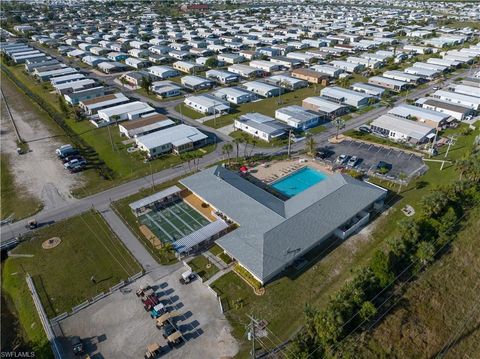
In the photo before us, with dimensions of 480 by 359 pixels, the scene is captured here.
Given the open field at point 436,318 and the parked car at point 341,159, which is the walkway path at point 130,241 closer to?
the open field at point 436,318

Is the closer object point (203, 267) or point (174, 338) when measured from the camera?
point (174, 338)

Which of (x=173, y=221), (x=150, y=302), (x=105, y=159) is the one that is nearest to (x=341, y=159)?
(x=173, y=221)

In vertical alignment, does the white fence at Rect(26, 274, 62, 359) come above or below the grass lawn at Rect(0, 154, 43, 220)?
below

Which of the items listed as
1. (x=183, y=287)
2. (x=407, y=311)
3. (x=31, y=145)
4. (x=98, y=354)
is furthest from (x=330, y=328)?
(x=31, y=145)

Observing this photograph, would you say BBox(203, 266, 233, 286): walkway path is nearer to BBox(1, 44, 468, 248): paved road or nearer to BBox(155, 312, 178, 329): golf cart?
BBox(155, 312, 178, 329): golf cart

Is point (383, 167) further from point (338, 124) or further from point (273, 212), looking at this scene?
point (273, 212)

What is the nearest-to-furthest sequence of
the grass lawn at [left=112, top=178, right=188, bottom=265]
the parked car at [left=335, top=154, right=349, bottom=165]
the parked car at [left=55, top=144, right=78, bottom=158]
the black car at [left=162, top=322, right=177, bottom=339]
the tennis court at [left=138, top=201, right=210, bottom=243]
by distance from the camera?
the black car at [left=162, top=322, right=177, bottom=339], the grass lawn at [left=112, top=178, right=188, bottom=265], the tennis court at [left=138, top=201, right=210, bottom=243], the parked car at [left=335, top=154, right=349, bottom=165], the parked car at [left=55, top=144, right=78, bottom=158]

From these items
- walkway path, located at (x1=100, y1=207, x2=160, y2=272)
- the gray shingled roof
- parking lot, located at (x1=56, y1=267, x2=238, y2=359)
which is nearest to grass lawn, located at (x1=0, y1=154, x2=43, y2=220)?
walkway path, located at (x1=100, y1=207, x2=160, y2=272)
